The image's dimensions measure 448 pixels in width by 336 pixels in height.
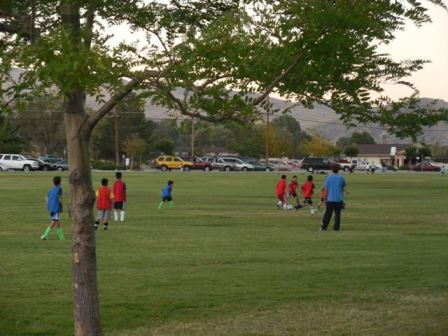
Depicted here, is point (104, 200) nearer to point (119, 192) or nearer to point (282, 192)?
point (119, 192)

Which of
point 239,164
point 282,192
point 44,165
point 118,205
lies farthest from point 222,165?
point 118,205

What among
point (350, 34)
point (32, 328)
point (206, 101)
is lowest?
point (32, 328)

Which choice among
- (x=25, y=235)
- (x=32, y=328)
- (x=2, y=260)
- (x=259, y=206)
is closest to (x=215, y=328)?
(x=32, y=328)

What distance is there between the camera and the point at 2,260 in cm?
1733

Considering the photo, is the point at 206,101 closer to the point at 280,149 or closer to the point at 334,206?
the point at 334,206

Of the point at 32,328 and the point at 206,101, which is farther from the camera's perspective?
the point at 32,328

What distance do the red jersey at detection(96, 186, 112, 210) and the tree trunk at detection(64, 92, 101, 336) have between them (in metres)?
17.0

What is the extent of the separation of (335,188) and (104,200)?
641 centimetres

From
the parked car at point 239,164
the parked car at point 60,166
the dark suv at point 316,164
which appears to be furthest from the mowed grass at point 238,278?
the parked car at point 239,164

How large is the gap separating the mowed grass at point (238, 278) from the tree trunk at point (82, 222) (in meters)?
3.08

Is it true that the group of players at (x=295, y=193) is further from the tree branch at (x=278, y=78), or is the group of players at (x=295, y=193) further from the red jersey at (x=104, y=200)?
the tree branch at (x=278, y=78)

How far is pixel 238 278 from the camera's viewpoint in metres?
15.1

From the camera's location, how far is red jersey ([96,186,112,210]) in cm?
2502

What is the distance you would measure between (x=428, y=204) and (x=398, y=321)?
2958 cm
